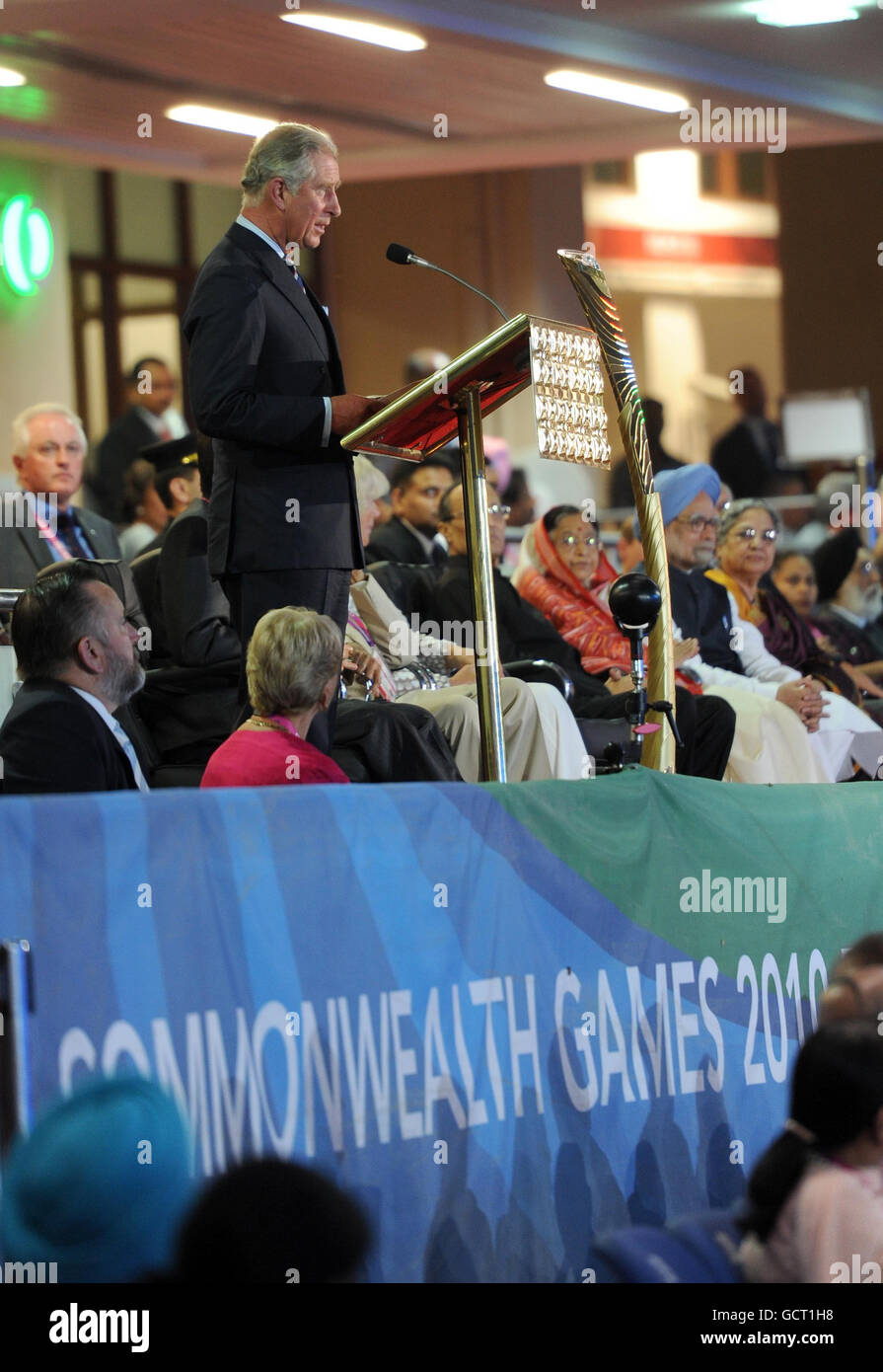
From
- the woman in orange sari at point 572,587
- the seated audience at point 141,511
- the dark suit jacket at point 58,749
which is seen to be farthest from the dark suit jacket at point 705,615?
the dark suit jacket at point 58,749

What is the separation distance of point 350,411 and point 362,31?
491cm

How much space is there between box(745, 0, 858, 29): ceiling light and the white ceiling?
78 mm

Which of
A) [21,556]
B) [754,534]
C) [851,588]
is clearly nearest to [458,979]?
[21,556]

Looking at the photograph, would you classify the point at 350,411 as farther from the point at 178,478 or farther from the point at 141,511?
the point at 141,511

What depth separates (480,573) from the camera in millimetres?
3736

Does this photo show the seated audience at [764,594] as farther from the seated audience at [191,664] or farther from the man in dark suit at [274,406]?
the man in dark suit at [274,406]

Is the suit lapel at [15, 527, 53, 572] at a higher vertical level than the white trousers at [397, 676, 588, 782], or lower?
higher

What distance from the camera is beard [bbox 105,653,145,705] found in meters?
3.50

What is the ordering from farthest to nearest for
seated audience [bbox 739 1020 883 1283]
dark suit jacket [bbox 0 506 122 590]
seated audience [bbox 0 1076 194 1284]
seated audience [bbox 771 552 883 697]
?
seated audience [bbox 771 552 883 697]
dark suit jacket [bbox 0 506 122 590]
seated audience [bbox 739 1020 883 1283]
seated audience [bbox 0 1076 194 1284]

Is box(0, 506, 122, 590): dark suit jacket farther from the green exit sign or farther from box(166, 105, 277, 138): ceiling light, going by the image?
the green exit sign

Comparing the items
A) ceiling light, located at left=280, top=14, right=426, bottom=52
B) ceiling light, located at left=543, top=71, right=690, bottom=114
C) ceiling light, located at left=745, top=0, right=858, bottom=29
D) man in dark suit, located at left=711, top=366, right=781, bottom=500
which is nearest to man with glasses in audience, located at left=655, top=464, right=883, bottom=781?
ceiling light, located at left=280, top=14, right=426, bottom=52

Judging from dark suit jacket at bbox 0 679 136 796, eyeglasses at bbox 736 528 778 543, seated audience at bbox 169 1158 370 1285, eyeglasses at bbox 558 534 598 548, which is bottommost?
seated audience at bbox 169 1158 370 1285

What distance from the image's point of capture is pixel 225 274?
3.89 metres

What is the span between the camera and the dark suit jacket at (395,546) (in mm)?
6820
